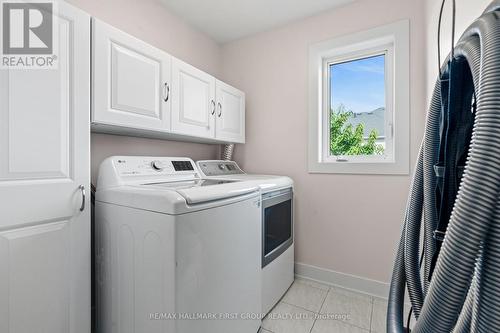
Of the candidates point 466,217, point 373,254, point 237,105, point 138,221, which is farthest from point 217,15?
point 373,254

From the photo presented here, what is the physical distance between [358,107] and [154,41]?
183 centimetres

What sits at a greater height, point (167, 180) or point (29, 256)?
point (167, 180)

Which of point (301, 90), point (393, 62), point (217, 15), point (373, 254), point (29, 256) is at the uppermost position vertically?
point (217, 15)

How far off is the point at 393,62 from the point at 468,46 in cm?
144

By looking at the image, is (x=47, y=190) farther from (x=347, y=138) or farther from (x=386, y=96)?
(x=386, y=96)

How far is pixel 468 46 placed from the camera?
639mm

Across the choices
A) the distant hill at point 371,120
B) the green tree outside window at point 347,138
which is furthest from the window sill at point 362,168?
the distant hill at point 371,120

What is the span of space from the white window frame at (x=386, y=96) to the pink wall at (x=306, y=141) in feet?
0.19

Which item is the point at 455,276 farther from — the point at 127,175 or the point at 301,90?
the point at 301,90

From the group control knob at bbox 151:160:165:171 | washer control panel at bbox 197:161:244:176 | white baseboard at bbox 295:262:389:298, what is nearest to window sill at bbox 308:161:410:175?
washer control panel at bbox 197:161:244:176

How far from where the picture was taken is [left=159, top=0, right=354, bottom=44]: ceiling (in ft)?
6.32

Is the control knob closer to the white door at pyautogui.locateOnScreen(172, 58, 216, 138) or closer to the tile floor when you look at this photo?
the white door at pyautogui.locateOnScreen(172, 58, 216, 138)

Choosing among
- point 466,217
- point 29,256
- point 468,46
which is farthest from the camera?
point 29,256

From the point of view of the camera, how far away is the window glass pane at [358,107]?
197 cm
